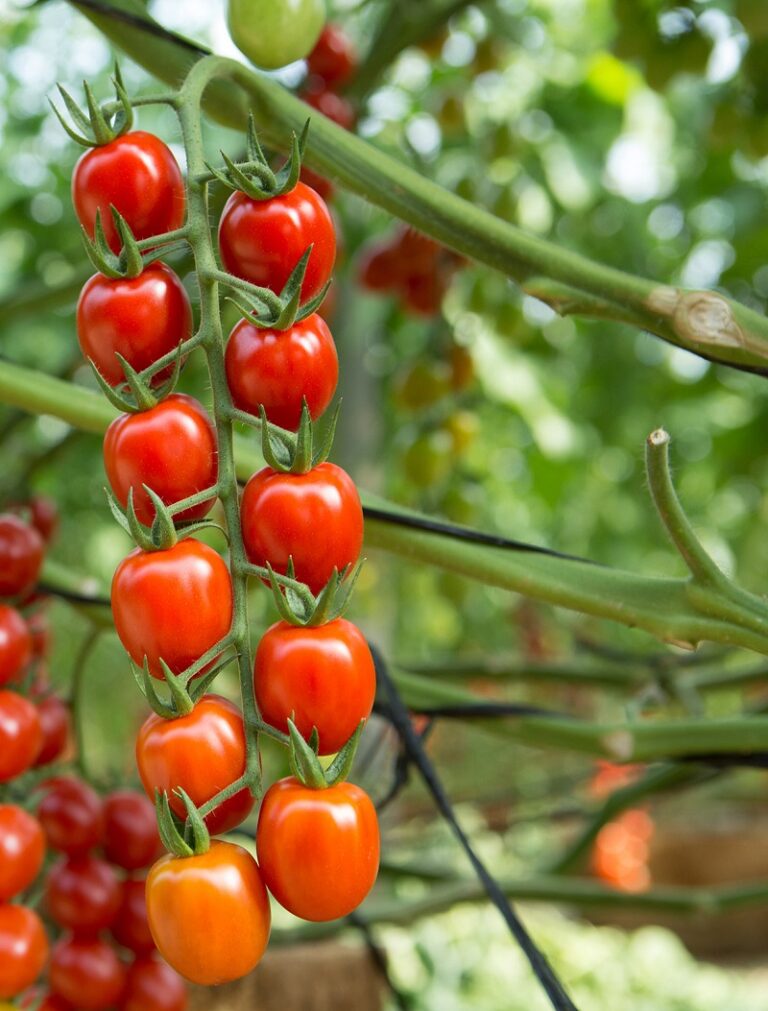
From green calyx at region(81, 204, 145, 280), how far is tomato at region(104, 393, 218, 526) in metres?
0.05

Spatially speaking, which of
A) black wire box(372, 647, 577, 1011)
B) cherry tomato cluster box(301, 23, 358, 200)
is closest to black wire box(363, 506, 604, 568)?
black wire box(372, 647, 577, 1011)

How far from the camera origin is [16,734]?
1.99 ft

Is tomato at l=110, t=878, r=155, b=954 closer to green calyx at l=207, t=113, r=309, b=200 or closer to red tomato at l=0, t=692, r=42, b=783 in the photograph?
red tomato at l=0, t=692, r=42, b=783

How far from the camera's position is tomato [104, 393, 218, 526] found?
388mm

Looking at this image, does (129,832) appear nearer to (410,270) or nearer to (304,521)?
(304,521)

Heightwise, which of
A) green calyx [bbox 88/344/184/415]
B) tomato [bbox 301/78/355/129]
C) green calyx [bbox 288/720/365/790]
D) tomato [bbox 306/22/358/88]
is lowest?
tomato [bbox 301/78/355/129]

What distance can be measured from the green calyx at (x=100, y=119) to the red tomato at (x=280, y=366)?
0.08 meters

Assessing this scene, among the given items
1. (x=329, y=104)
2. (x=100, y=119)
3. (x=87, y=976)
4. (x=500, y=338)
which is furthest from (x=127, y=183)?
(x=500, y=338)

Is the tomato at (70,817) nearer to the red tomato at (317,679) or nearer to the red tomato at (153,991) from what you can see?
the red tomato at (153,991)

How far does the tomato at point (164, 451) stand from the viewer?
388 millimetres

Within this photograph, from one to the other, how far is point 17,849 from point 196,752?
0.27 meters

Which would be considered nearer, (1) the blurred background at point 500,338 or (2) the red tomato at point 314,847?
(2) the red tomato at point 314,847

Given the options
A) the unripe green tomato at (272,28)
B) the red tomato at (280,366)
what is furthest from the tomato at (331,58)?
the red tomato at (280,366)

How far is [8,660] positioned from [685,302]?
0.40 metres
